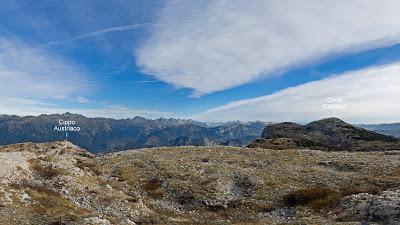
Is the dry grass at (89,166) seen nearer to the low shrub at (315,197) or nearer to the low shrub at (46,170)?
the low shrub at (46,170)

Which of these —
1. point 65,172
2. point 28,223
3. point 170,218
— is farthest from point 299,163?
point 28,223

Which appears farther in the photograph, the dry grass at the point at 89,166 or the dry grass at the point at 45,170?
the dry grass at the point at 89,166

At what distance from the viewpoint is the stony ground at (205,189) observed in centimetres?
4272

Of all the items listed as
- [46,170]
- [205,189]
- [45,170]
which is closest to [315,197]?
[205,189]

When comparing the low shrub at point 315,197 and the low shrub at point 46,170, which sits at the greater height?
the low shrub at point 46,170

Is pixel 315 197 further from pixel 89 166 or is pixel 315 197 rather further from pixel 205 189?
pixel 89 166

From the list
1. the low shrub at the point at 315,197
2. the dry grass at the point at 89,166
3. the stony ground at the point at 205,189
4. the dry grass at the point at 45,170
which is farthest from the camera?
the dry grass at the point at 89,166

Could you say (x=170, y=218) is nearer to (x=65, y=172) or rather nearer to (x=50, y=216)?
(x=50, y=216)

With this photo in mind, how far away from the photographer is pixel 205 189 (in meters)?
55.7

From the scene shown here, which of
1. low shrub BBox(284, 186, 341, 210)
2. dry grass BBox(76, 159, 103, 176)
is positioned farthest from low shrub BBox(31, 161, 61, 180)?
low shrub BBox(284, 186, 341, 210)

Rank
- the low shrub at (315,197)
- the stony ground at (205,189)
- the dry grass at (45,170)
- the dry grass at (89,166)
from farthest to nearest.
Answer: the dry grass at (89,166), the dry grass at (45,170), the low shrub at (315,197), the stony ground at (205,189)

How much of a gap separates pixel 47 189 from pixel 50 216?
1259 centimetres

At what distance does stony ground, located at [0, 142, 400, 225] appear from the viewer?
42.7 metres

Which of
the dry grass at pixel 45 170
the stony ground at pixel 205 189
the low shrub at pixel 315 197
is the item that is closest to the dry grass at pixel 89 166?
the stony ground at pixel 205 189
